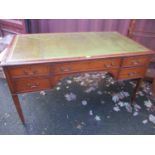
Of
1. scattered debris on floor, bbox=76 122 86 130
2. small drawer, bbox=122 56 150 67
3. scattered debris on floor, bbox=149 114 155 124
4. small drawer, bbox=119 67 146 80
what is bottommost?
scattered debris on floor, bbox=149 114 155 124

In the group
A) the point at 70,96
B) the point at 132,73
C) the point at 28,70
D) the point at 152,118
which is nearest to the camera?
the point at 28,70

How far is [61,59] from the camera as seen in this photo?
1137 mm

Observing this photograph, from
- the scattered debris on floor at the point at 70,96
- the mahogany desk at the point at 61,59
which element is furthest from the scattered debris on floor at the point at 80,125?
the mahogany desk at the point at 61,59

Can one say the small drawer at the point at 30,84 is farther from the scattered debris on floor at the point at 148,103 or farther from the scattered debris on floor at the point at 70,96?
the scattered debris on floor at the point at 148,103

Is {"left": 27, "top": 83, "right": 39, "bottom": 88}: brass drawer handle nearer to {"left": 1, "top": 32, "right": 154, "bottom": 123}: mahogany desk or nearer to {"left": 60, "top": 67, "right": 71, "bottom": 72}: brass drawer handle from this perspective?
{"left": 1, "top": 32, "right": 154, "bottom": 123}: mahogany desk

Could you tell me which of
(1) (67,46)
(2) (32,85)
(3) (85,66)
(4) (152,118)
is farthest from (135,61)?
(2) (32,85)

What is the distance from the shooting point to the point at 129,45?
57.4 inches

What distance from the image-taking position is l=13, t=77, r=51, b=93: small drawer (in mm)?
1163

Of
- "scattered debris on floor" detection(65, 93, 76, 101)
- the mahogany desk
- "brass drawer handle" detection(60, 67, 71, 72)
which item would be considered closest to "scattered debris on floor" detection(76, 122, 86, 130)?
"scattered debris on floor" detection(65, 93, 76, 101)

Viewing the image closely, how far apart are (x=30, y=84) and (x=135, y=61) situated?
3.20ft

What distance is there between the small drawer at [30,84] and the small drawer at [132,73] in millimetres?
710

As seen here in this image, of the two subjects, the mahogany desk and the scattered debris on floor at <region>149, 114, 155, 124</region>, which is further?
the scattered debris on floor at <region>149, 114, 155, 124</region>

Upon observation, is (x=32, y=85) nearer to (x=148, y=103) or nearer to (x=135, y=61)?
(x=135, y=61)
